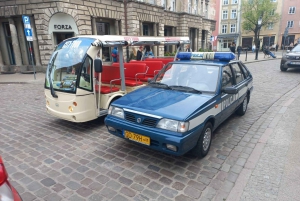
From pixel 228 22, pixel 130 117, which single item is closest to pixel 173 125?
pixel 130 117

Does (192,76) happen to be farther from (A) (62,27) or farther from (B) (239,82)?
(A) (62,27)

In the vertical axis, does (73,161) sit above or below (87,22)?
below

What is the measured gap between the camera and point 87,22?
55.0 feet

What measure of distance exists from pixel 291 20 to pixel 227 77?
197 feet

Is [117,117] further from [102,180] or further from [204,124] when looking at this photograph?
[204,124]

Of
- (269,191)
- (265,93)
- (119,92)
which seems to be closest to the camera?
(269,191)

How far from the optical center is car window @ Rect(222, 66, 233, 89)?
4.44m

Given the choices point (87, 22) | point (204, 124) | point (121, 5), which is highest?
point (121, 5)

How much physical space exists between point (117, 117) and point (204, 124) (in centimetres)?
159

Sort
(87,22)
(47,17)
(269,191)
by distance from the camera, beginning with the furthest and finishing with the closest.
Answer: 1. (87,22)
2. (47,17)
3. (269,191)

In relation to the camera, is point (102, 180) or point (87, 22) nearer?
point (102, 180)

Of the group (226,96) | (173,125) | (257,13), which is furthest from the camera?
(257,13)

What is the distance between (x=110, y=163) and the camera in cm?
370

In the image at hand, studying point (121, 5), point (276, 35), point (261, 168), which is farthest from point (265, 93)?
point (276, 35)
